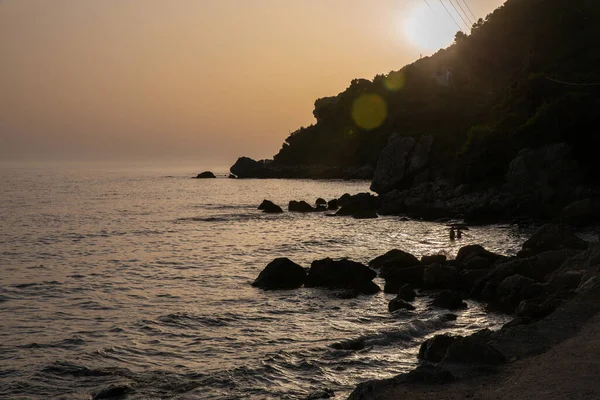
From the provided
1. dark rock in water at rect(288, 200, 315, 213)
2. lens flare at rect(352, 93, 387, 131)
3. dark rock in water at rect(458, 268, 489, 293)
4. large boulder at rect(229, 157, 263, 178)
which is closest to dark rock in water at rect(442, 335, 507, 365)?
dark rock in water at rect(458, 268, 489, 293)

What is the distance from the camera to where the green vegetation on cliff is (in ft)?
174

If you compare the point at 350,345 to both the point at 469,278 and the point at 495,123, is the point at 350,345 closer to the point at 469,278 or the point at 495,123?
the point at 469,278

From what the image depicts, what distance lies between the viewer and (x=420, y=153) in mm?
75750

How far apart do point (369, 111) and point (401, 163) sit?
7087 centimetres

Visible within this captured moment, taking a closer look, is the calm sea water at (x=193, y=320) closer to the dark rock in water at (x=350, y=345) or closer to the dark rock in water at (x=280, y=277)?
the dark rock in water at (x=350, y=345)

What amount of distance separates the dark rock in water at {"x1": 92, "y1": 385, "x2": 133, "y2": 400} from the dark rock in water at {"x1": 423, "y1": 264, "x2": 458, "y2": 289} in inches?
578

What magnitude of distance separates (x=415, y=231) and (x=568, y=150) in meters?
15.0

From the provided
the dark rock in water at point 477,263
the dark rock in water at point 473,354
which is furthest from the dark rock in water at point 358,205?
the dark rock in water at point 473,354

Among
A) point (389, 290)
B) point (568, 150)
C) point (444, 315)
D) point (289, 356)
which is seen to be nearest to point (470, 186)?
point (568, 150)

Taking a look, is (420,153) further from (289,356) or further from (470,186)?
(289,356)

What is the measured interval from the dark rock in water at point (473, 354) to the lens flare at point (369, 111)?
127m

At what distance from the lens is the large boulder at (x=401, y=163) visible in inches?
2960

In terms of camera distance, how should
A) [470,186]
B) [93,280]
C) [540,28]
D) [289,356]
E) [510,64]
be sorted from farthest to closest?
[510,64] < [540,28] < [470,186] < [93,280] < [289,356]

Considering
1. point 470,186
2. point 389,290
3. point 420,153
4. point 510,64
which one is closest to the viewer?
point 389,290
